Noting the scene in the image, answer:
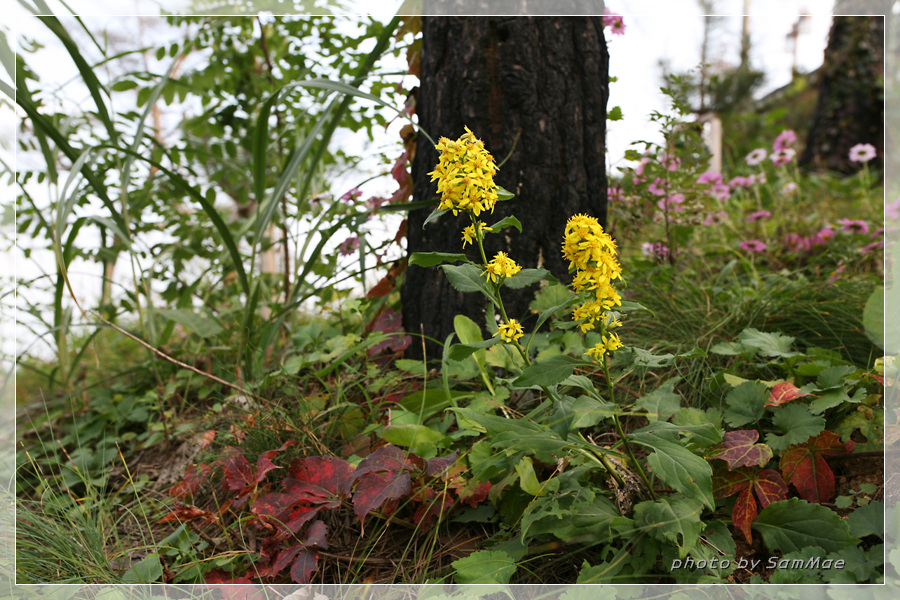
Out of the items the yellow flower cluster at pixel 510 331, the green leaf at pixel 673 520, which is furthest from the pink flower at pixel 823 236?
the yellow flower cluster at pixel 510 331

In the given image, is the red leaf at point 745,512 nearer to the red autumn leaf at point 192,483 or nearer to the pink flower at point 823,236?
the red autumn leaf at point 192,483

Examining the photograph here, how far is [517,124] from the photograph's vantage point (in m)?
1.36

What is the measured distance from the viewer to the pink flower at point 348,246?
1755 mm

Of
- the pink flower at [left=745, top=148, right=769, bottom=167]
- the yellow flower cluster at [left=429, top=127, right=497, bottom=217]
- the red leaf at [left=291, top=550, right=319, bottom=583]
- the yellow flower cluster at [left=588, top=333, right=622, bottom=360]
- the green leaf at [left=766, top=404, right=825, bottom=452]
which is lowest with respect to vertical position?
the red leaf at [left=291, top=550, right=319, bottom=583]

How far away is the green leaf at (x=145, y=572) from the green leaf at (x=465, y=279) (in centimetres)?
78

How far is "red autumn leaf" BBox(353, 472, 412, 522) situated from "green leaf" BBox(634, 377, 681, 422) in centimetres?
44

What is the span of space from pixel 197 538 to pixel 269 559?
0.25m

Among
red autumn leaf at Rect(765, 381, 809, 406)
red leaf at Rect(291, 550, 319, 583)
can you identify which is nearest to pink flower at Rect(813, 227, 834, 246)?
red autumn leaf at Rect(765, 381, 809, 406)

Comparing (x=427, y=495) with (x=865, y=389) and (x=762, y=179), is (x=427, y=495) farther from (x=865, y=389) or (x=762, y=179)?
(x=762, y=179)

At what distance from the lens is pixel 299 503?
1002 millimetres

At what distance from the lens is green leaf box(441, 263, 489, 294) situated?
798 millimetres

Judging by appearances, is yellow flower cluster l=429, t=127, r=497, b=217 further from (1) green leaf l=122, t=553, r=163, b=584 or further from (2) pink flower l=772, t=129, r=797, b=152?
(2) pink flower l=772, t=129, r=797, b=152

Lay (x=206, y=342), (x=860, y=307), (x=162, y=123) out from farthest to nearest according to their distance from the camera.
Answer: (x=162, y=123), (x=206, y=342), (x=860, y=307)

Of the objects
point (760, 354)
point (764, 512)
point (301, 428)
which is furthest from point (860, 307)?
point (301, 428)
